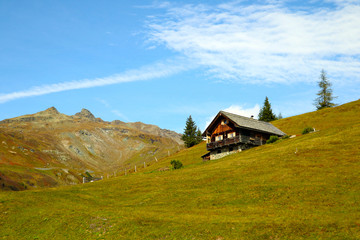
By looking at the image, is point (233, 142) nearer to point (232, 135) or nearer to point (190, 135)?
point (232, 135)

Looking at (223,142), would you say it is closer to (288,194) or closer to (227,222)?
(288,194)

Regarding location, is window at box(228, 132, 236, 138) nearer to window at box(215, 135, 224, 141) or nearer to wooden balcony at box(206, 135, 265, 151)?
wooden balcony at box(206, 135, 265, 151)

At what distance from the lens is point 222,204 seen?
1307 inches

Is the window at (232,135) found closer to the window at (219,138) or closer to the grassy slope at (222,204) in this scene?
the window at (219,138)

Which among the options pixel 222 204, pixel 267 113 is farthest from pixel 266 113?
pixel 222 204

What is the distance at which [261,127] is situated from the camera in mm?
74250

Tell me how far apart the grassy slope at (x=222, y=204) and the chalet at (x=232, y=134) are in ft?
53.9

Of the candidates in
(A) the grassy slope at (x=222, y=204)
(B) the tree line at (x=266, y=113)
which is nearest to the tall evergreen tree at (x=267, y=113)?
(B) the tree line at (x=266, y=113)

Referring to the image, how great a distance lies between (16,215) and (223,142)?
47493 millimetres

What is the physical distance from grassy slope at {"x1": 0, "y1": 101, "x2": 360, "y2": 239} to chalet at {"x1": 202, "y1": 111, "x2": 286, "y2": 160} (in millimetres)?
16425

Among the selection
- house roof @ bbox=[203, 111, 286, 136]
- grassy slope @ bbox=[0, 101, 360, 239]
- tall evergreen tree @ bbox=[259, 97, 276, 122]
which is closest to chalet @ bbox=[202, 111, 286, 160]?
house roof @ bbox=[203, 111, 286, 136]

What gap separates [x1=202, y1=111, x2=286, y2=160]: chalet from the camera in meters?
68.6

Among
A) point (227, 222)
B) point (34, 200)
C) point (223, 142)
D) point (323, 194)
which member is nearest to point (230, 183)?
point (323, 194)

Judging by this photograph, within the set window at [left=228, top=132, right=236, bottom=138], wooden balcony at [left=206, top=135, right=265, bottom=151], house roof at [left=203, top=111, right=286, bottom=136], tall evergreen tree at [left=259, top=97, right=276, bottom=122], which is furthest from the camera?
tall evergreen tree at [left=259, top=97, right=276, bottom=122]
